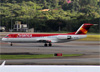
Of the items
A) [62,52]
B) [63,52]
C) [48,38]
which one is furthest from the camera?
[48,38]

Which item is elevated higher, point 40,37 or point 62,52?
point 40,37

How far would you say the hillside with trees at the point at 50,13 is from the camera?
98.7 metres

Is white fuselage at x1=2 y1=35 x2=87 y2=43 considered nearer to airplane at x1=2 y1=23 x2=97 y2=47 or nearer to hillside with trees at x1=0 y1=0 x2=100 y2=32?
airplane at x1=2 y1=23 x2=97 y2=47

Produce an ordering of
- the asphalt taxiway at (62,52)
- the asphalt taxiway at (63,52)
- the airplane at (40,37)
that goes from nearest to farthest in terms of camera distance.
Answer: the asphalt taxiway at (62,52), the asphalt taxiway at (63,52), the airplane at (40,37)

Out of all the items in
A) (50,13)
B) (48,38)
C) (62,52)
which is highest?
(50,13)

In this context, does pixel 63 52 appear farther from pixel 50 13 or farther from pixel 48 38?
pixel 50 13

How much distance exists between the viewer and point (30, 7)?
12081cm

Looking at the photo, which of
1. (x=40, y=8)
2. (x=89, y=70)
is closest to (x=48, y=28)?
(x=40, y=8)

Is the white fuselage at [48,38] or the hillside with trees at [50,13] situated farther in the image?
the hillside with trees at [50,13]

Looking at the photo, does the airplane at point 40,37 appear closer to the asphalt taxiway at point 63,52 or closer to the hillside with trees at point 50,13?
the asphalt taxiway at point 63,52

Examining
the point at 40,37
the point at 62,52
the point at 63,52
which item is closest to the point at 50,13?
the point at 40,37

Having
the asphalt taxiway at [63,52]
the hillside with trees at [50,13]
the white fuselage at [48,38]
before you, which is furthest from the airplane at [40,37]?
the hillside with trees at [50,13]

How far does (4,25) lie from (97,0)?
68.4 meters

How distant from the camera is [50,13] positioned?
362 ft
